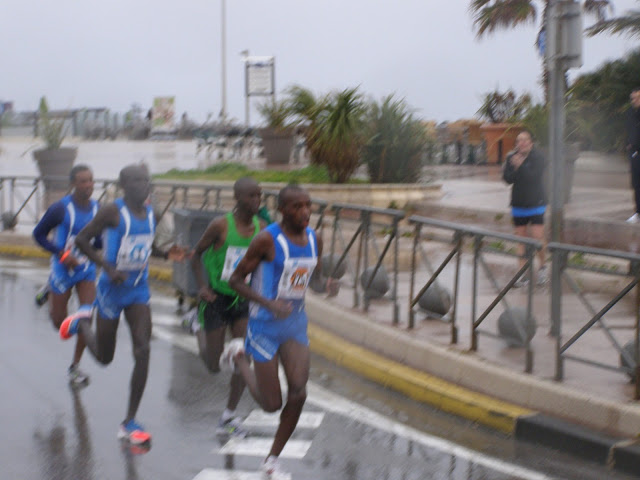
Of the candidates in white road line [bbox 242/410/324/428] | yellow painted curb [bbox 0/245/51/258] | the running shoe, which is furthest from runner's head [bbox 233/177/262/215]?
yellow painted curb [bbox 0/245/51/258]

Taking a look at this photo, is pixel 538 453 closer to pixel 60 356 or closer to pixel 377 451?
pixel 377 451

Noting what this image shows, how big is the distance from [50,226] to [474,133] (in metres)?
25.6

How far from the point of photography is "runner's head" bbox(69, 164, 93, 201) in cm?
854

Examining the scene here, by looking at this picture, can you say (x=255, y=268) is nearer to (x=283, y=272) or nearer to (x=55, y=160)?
(x=283, y=272)

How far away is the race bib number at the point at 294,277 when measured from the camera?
20.4 ft

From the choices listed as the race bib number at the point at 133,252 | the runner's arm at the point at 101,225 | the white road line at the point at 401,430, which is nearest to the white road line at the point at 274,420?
the white road line at the point at 401,430

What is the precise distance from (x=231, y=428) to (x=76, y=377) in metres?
1.95

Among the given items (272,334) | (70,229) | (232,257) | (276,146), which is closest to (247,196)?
(232,257)

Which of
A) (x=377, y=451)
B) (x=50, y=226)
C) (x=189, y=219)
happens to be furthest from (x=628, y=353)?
(x=189, y=219)

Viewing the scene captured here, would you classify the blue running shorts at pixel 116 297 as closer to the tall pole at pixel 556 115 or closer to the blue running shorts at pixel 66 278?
the blue running shorts at pixel 66 278

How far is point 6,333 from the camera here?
1083cm

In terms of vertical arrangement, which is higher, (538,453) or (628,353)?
(628,353)

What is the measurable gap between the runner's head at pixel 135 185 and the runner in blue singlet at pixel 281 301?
1.27 meters

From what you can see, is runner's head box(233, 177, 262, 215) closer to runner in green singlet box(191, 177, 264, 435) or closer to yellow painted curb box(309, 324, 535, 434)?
runner in green singlet box(191, 177, 264, 435)
